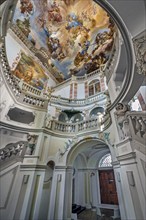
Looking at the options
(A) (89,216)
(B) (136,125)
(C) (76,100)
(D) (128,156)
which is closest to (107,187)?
(A) (89,216)

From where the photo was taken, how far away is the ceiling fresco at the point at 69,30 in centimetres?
1245

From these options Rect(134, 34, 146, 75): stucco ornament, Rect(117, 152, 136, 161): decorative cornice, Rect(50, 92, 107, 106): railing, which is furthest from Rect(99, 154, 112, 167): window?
Rect(134, 34, 146, 75): stucco ornament

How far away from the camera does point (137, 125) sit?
289 centimetres

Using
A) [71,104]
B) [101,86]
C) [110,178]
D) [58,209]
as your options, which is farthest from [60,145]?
[101,86]

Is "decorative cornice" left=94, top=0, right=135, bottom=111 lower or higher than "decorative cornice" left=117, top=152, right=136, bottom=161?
higher

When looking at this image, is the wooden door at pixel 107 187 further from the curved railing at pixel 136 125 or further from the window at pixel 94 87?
the window at pixel 94 87

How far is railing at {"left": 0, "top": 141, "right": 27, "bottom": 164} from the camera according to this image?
14.8ft

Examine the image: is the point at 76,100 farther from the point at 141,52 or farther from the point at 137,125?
the point at 141,52

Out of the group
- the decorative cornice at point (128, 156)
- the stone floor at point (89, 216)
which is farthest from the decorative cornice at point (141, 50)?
the stone floor at point (89, 216)

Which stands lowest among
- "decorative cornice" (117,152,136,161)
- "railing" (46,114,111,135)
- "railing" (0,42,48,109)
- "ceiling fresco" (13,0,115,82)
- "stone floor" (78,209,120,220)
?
"stone floor" (78,209,120,220)

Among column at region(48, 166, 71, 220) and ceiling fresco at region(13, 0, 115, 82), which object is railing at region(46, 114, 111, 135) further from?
ceiling fresco at region(13, 0, 115, 82)

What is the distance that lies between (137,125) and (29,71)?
43.6 feet

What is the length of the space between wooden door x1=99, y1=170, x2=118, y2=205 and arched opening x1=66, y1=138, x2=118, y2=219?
22 cm

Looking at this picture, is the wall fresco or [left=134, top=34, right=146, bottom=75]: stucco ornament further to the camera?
the wall fresco
